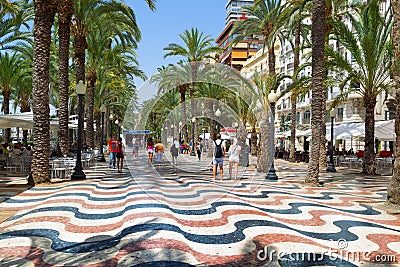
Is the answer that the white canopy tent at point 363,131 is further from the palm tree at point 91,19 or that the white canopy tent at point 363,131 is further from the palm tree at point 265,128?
the palm tree at point 91,19

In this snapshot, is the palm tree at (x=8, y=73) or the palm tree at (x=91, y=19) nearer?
the palm tree at (x=91, y=19)

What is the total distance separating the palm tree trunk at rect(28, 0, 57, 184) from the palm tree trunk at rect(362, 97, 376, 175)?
540 inches

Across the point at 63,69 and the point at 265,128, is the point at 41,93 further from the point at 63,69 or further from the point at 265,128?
the point at 265,128

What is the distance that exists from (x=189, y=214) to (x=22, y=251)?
10.9ft

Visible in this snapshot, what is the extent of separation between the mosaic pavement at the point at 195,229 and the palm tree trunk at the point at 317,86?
1941 millimetres

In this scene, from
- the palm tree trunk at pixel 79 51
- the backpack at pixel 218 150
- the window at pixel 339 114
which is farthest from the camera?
the window at pixel 339 114

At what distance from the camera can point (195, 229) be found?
623 cm

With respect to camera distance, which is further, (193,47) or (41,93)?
(193,47)

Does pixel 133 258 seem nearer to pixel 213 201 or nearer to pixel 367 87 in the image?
A: pixel 213 201

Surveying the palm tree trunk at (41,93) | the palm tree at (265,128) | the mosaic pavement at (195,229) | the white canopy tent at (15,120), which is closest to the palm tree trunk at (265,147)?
the palm tree at (265,128)

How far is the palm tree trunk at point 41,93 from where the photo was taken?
36.6 ft

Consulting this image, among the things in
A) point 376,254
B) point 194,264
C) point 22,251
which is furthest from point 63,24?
point 376,254

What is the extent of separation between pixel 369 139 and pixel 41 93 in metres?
14.0

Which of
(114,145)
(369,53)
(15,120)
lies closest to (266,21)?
(369,53)
